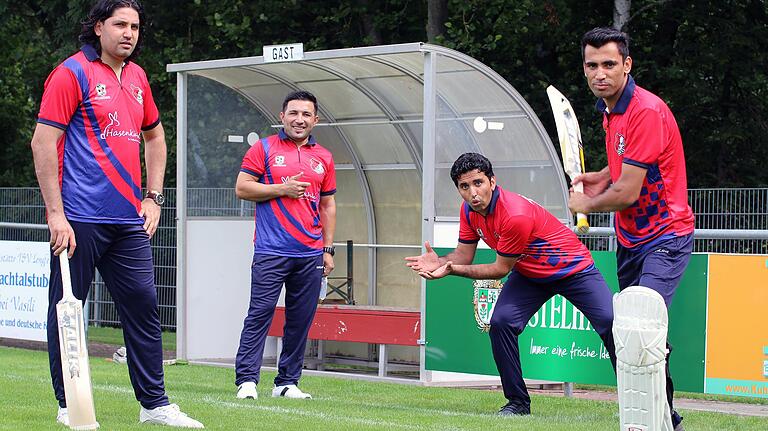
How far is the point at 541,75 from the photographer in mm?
20703

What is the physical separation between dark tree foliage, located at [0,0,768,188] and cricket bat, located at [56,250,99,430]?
13.3 m

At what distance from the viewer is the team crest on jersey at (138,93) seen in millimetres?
6952

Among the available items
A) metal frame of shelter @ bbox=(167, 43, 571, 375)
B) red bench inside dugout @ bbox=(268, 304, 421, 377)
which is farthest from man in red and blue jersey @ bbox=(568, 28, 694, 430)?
red bench inside dugout @ bbox=(268, 304, 421, 377)

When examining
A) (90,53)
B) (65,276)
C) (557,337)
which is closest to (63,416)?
(65,276)

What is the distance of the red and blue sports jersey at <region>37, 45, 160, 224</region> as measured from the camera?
262 inches

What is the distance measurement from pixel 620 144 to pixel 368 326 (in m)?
5.37

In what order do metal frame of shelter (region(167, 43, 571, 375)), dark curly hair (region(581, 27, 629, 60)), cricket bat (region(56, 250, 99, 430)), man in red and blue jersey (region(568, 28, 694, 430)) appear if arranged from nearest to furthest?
cricket bat (region(56, 250, 99, 430)), man in red and blue jersey (region(568, 28, 694, 430)), dark curly hair (region(581, 27, 629, 60)), metal frame of shelter (region(167, 43, 571, 375))

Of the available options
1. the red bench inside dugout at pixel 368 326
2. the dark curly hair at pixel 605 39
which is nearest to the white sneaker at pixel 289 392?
the red bench inside dugout at pixel 368 326

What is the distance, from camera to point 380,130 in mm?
13461

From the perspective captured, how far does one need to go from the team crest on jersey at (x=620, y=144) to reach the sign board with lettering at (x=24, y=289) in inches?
321

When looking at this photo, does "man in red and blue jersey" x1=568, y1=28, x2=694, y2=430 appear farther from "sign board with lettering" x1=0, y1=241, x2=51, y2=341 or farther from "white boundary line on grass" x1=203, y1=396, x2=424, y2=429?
"sign board with lettering" x1=0, y1=241, x2=51, y2=341

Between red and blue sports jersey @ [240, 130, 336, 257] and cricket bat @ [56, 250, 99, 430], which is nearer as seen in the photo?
cricket bat @ [56, 250, 99, 430]

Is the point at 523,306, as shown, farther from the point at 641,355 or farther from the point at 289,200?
the point at 641,355

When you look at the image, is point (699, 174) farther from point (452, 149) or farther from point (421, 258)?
point (421, 258)
